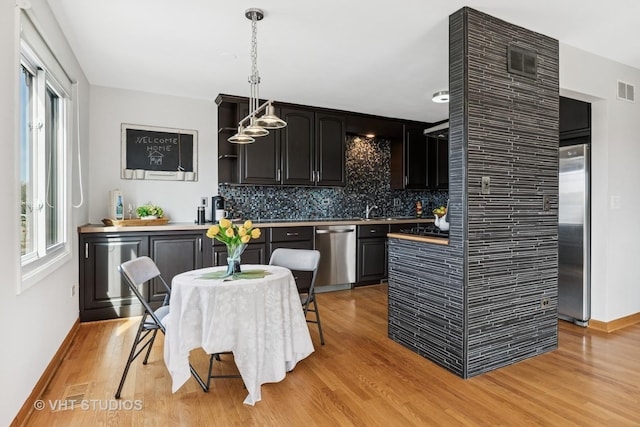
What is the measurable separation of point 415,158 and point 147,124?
3865 millimetres

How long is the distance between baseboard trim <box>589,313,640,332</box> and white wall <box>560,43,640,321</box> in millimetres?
41

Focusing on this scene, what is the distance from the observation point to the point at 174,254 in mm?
3900

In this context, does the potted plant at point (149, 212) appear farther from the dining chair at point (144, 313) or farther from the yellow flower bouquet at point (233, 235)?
the yellow flower bouquet at point (233, 235)

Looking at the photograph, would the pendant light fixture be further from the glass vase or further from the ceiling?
the glass vase

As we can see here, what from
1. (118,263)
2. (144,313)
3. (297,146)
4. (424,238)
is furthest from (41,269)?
(297,146)

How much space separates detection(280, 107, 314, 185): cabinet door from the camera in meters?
4.76

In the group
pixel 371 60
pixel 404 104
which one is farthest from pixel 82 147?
pixel 404 104

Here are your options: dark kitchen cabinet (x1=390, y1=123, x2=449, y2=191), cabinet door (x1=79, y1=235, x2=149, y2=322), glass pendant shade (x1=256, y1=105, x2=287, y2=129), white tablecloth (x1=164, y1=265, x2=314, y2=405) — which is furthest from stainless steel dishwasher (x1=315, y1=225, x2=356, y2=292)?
white tablecloth (x1=164, y1=265, x2=314, y2=405)

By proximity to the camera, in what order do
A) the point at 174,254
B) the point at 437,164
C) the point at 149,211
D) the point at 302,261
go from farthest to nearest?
the point at 437,164 < the point at 149,211 < the point at 174,254 < the point at 302,261

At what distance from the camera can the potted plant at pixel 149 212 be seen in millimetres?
4051

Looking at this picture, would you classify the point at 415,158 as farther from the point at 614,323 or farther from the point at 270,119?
the point at 270,119

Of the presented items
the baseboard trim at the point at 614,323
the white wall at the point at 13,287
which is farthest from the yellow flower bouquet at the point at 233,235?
the baseboard trim at the point at 614,323

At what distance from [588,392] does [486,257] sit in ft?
3.16

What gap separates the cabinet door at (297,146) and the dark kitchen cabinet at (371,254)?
104 cm
